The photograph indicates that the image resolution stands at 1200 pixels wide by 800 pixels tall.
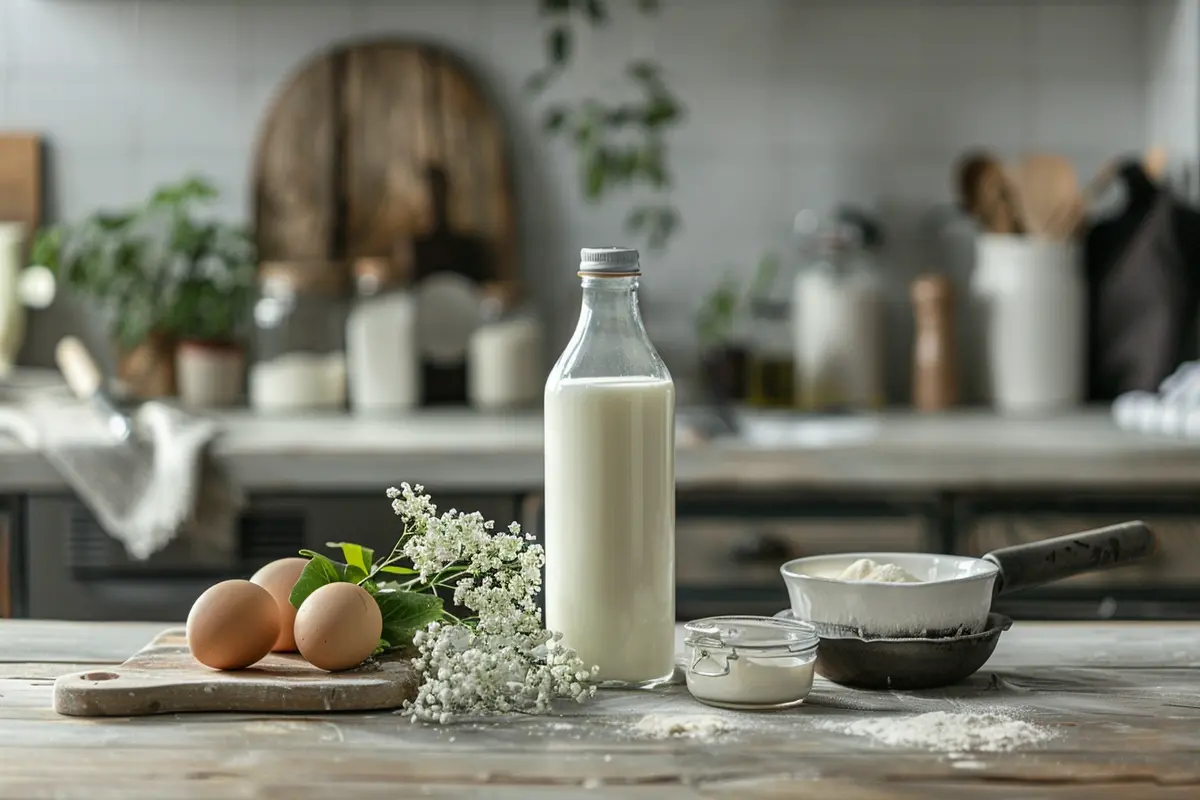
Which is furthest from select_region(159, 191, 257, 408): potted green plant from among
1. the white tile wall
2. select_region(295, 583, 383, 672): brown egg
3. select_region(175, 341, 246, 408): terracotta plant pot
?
select_region(295, 583, 383, 672): brown egg

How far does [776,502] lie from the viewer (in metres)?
2.11

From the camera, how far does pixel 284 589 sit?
1.07 m

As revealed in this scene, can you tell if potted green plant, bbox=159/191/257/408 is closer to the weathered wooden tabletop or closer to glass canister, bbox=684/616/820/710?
the weathered wooden tabletop

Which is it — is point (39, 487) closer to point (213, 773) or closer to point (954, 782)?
point (213, 773)

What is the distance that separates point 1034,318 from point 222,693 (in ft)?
6.43

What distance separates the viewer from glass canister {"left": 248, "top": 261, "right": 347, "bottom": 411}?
2617 millimetres

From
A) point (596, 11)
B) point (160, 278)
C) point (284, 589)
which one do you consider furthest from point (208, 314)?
point (284, 589)

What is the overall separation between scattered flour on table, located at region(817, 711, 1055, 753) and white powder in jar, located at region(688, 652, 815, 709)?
4cm

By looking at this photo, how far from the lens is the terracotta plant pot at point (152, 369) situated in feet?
8.86

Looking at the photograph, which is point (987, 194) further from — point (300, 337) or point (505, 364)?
point (300, 337)

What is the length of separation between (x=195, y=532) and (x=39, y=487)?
24 cm

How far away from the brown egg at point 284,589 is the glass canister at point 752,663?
30 centimetres

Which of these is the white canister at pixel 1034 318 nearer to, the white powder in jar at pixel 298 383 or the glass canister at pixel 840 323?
the glass canister at pixel 840 323

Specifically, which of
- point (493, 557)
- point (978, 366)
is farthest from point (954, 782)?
point (978, 366)
